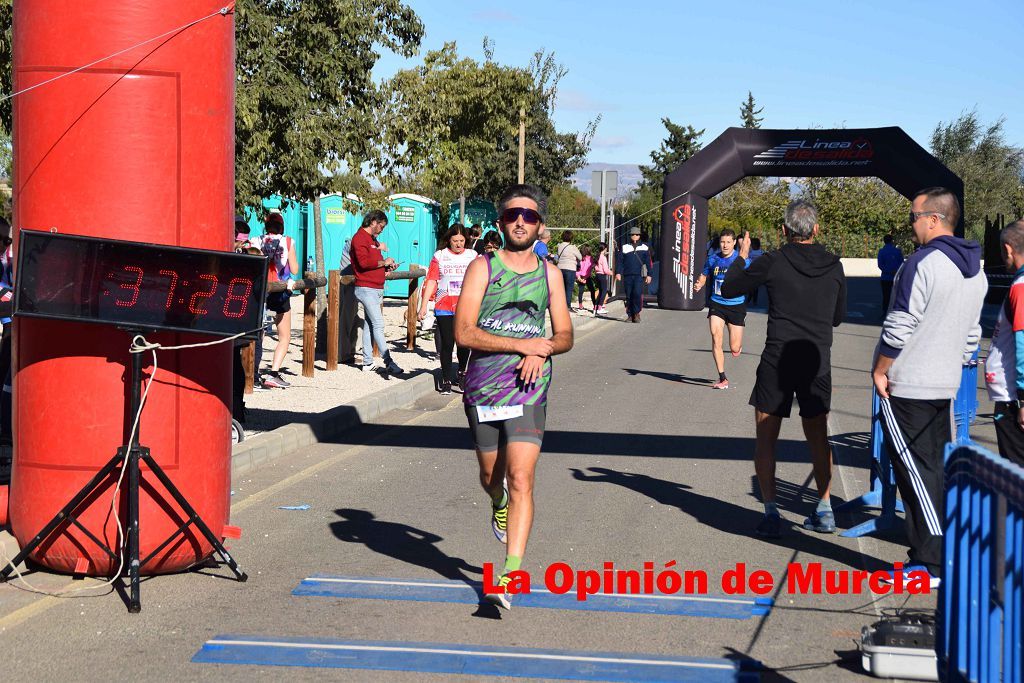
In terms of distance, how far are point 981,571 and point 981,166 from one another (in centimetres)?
6536

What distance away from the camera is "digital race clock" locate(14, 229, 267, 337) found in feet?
18.8

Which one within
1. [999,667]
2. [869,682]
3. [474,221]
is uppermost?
[474,221]

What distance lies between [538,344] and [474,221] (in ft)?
92.6

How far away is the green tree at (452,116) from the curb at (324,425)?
9.31m

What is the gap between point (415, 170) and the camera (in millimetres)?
27641

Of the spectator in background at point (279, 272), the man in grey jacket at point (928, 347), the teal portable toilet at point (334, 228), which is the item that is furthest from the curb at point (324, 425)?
the teal portable toilet at point (334, 228)

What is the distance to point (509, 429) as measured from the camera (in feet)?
18.3

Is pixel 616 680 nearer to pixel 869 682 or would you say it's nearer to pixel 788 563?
pixel 869 682

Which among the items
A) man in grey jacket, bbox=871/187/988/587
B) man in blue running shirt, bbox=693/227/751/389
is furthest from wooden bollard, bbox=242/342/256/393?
man in grey jacket, bbox=871/187/988/587

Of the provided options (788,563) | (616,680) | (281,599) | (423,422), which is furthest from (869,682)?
(423,422)

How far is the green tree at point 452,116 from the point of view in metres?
23.4

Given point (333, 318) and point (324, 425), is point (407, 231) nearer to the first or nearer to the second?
point (333, 318)

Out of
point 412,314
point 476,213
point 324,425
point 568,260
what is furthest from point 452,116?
point 324,425

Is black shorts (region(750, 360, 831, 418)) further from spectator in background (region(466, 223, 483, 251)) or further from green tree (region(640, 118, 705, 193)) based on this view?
green tree (region(640, 118, 705, 193))
